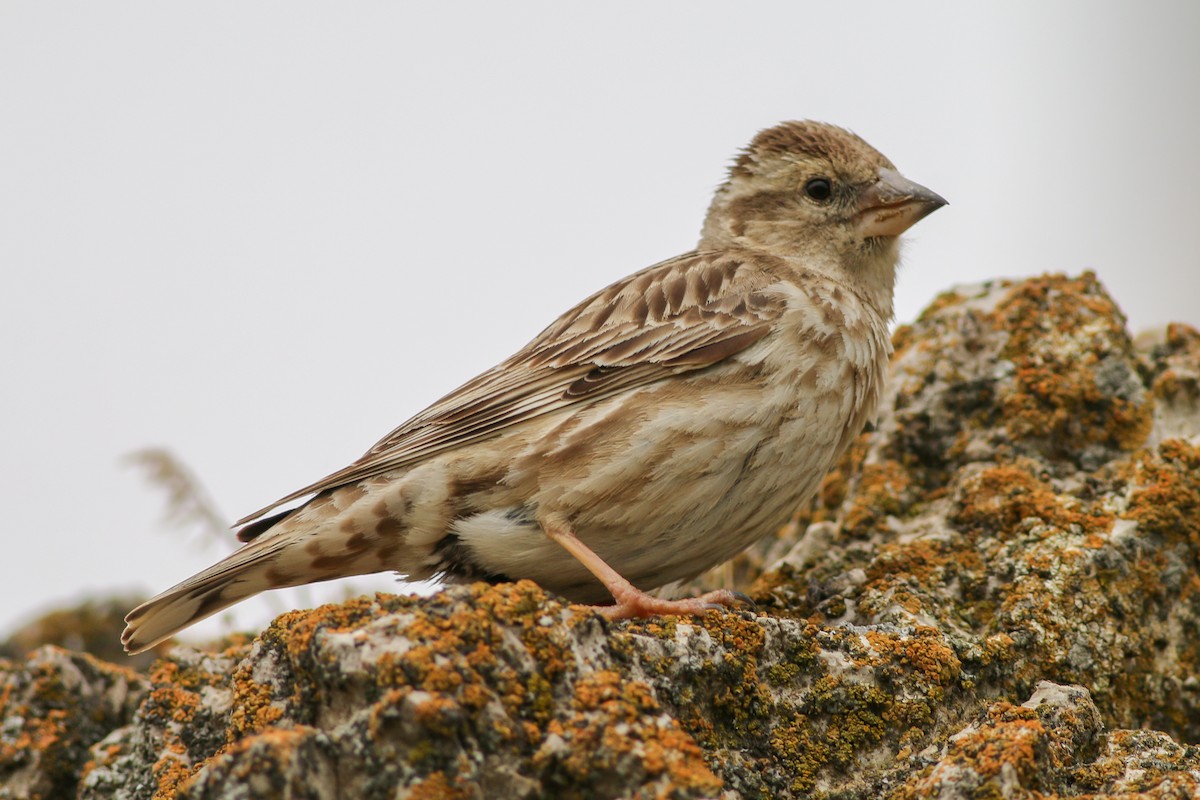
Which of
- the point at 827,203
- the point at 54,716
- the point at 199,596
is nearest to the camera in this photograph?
the point at 199,596

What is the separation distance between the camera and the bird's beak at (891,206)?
6500mm

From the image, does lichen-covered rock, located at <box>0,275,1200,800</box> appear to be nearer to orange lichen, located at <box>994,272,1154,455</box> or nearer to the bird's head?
orange lichen, located at <box>994,272,1154,455</box>

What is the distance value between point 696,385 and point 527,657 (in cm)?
219

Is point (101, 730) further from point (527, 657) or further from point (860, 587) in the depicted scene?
point (860, 587)

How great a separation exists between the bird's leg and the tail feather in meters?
1.26

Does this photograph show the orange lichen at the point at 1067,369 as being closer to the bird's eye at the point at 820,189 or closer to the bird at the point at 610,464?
the bird at the point at 610,464

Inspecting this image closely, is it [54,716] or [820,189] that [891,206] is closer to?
[820,189]

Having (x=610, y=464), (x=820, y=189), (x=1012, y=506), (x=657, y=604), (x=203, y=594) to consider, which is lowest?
(x=1012, y=506)

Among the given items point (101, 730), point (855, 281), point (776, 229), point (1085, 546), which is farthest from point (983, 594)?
point (101, 730)

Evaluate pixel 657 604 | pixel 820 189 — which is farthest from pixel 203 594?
pixel 820 189

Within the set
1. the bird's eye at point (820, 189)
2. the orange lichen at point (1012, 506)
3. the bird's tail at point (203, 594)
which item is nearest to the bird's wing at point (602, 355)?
the bird's tail at point (203, 594)

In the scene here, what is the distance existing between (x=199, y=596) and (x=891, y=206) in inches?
159

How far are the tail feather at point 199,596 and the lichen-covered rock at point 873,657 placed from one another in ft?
0.50

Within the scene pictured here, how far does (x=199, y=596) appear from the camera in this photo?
17.8ft
